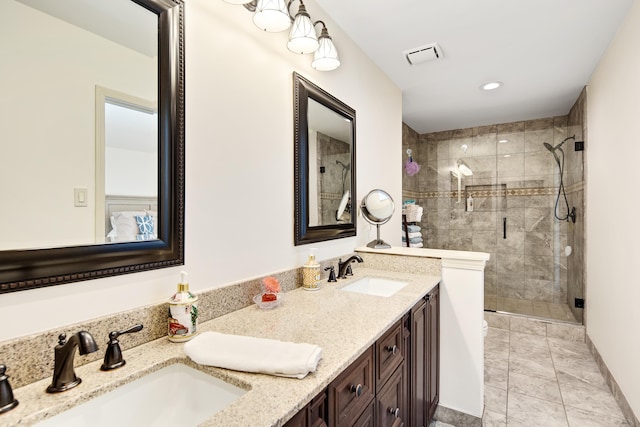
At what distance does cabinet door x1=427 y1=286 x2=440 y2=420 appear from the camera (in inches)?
65.8

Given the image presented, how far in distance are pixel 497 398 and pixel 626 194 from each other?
59.2 inches

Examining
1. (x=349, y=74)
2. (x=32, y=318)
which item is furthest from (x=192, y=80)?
(x=349, y=74)

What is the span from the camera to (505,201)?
4.01 meters

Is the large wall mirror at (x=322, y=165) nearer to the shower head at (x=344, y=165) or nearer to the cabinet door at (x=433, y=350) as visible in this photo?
the shower head at (x=344, y=165)

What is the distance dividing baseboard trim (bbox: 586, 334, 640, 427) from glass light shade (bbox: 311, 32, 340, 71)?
8.20 feet

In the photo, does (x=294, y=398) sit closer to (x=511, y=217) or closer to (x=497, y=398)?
(x=497, y=398)

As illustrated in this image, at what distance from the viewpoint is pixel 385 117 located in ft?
8.64

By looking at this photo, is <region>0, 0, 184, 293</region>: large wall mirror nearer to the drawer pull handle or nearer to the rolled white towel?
the rolled white towel

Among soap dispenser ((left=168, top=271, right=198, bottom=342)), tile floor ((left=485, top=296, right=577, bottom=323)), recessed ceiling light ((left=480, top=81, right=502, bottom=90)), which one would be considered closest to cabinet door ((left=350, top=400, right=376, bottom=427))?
soap dispenser ((left=168, top=271, right=198, bottom=342))

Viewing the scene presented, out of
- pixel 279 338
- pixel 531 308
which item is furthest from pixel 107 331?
pixel 531 308

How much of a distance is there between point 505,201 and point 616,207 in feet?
6.45

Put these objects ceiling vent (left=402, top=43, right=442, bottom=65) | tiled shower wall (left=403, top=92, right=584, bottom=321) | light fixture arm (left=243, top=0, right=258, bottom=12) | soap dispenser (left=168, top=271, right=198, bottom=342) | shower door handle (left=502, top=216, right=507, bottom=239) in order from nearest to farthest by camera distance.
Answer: soap dispenser (left=168, top=271, right=198, bottom=342), light fixture arm (left=243, top=0, right=258, bottom=12), ceiling vent (left=402, top=43, right=442, bottom=65), tiled shower wall (left=403, top=92, right=584, bottom=321), shower door handle (left=502, top=216, right=507, bottom=239)

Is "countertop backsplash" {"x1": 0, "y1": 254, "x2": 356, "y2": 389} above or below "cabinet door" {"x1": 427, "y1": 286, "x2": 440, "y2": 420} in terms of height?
above

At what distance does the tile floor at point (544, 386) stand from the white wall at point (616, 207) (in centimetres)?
18
